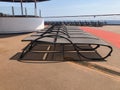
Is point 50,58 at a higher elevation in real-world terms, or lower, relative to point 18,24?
lower

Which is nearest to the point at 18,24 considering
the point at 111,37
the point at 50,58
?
the point at 111,37

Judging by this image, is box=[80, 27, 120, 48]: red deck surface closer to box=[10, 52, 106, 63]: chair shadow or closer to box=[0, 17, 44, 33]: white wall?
box=[10, 52, 106, 63]: chair shadow

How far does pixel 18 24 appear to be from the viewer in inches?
646

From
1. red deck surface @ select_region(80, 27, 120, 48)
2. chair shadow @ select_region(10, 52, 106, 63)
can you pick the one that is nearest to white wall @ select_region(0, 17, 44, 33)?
red deck surface @ select_region(80, 27, 120, 48)

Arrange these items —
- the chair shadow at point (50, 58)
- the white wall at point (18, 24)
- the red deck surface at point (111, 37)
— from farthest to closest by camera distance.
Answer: the white wall at point (18, 24) < the red deck surface at point (111, 37) < the chair shadow at point (50, 58)

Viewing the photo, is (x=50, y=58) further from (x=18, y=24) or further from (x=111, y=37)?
(x=18, y=24)

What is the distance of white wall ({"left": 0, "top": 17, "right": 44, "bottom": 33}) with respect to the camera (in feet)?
51.6

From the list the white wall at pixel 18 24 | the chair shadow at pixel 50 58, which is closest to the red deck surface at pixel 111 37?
the chair shadow at pixel 50 58

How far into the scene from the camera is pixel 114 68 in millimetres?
6398

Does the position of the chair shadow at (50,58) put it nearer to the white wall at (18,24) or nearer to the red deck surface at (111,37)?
the red deck surface at (111,37)

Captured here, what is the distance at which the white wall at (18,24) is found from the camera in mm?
15719

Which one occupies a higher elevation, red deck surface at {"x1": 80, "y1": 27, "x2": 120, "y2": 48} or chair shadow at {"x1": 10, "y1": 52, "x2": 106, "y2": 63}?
chair shadow at {"x1": 10, "y1": 52, "x2": 106, "y2": 63}

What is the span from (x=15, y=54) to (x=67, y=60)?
7.27 ft

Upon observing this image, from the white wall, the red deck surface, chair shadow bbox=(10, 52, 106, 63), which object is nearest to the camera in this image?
chair shadow bbox=(10, 52, 106, 63)
